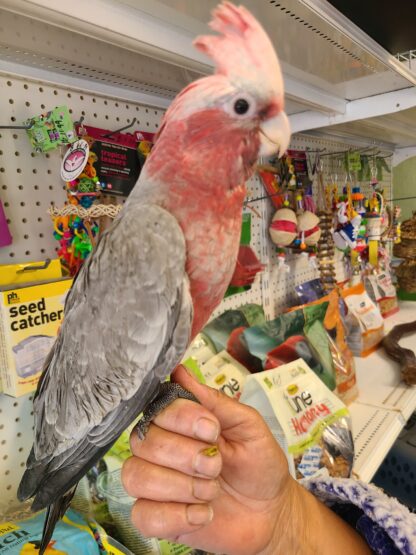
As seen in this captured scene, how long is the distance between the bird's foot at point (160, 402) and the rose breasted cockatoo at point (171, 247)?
60mm

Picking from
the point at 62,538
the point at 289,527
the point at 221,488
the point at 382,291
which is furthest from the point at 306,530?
the point at 382,291

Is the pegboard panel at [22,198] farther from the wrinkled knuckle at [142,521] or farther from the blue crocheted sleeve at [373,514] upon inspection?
the blue crocheted sleeve at [373,514]

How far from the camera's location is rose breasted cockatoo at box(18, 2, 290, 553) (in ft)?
1.03

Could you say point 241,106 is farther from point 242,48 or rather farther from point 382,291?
point 382,291

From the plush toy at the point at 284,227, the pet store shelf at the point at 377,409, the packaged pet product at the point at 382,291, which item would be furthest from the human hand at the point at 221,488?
the packaged pet product at the point at 382,291

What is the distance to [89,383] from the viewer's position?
1.26ft

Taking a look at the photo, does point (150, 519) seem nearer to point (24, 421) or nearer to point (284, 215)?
point (24, 421)

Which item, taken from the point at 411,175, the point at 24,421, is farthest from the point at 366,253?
the point at 24,421

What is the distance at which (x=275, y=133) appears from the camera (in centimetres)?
33

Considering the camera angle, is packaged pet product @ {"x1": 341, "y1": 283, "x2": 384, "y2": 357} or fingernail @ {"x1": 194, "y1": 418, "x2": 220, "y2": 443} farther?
packaged pet product @ {"x1": 341, "y1": 283, "x2": 384, "y2": 357}

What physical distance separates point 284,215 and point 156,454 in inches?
37.4

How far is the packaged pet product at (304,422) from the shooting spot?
780 millimetres

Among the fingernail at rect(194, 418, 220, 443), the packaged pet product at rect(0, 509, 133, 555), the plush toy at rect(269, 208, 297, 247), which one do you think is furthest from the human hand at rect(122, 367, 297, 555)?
the plush toy at rect(269, 208, 297, 247)

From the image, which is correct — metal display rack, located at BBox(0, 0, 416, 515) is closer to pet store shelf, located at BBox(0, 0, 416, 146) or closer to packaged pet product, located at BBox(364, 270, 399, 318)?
pet store shelf, located at BBox(0, 0, 416, 146)
